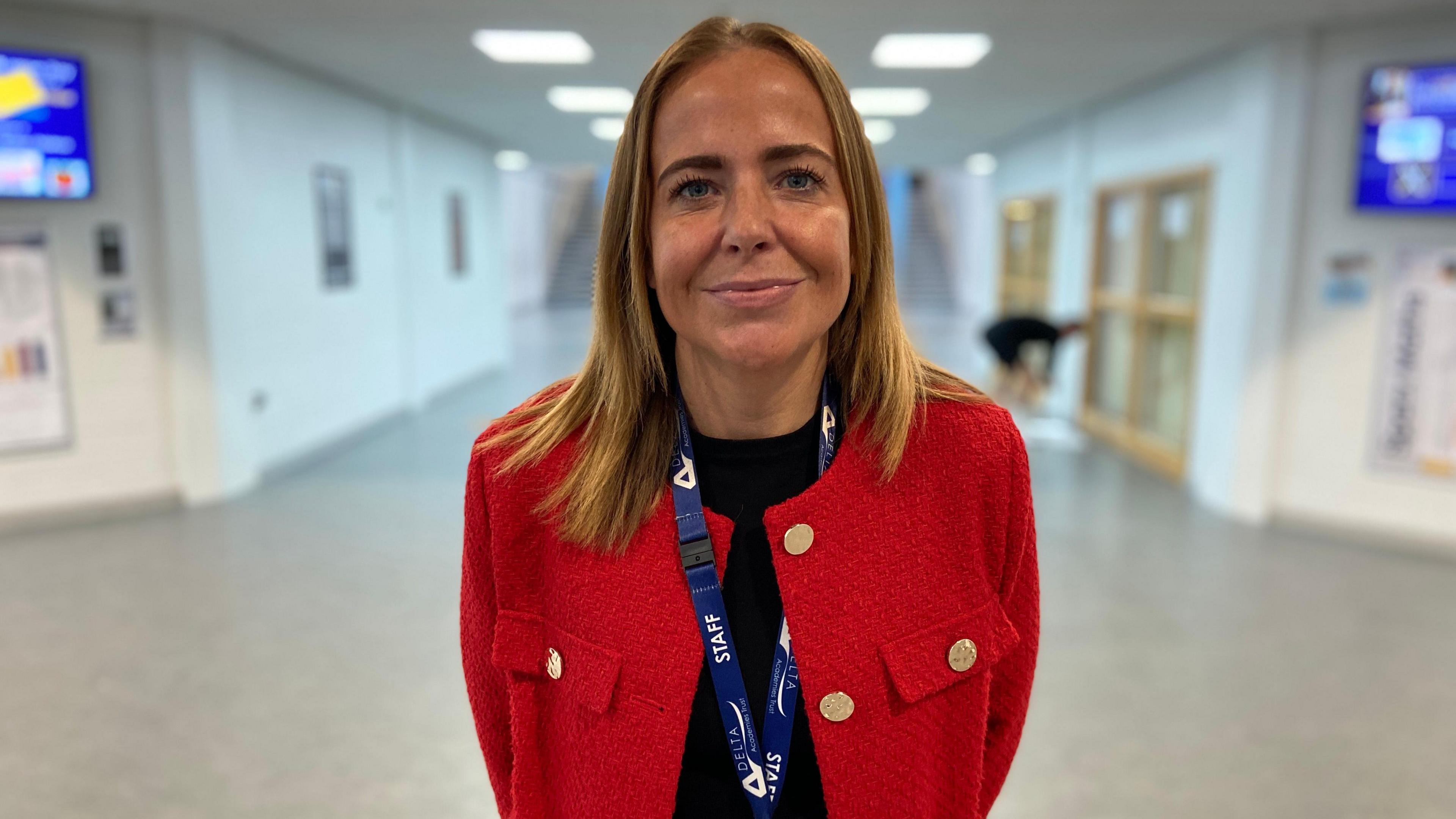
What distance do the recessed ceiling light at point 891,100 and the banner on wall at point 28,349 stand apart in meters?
5.80

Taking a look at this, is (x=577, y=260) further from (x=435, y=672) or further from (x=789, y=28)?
(x=435, y=672)

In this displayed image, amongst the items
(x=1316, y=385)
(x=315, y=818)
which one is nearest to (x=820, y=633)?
(x=315, y=818)

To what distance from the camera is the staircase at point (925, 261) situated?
912 inches

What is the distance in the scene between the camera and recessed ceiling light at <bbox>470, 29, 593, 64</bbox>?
5.89m

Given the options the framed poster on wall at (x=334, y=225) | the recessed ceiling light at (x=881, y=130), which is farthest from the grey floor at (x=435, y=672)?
the recessed ceiling light at (x=881, y=130)

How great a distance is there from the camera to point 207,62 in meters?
5.84

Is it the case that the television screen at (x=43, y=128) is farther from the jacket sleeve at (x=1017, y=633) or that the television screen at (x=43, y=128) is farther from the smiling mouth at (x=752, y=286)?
the jacket sleeve at (x=1017, y=633)

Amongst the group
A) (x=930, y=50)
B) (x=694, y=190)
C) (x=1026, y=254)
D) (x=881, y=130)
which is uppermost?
(x=881, y=130)

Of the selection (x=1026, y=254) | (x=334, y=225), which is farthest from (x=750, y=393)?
(x=1026, y=254)

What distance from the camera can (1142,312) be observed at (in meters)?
7.64

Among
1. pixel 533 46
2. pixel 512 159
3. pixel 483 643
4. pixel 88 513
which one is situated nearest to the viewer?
pixel 483 643

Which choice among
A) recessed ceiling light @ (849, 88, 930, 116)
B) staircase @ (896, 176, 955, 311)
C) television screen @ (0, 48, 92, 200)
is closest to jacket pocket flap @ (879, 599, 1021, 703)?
television screen @ (0, 48, 92, 200)

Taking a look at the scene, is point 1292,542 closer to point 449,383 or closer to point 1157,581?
point 1157,581

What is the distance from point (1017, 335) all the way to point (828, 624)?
7398 mm
